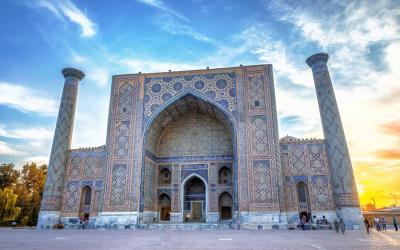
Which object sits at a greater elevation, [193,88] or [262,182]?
[193,88]

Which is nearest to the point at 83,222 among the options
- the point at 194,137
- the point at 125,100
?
the point at 125,100

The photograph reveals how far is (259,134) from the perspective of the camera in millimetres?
13258

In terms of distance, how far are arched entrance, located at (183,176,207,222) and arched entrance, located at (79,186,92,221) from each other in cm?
500

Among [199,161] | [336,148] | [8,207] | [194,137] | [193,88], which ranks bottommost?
[8,207]

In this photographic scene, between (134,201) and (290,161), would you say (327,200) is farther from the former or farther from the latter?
(134,201)

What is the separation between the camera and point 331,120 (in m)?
13.3

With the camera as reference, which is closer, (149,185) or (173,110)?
(149,185)

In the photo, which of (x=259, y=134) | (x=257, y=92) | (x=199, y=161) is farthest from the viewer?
(x=199, y=161)

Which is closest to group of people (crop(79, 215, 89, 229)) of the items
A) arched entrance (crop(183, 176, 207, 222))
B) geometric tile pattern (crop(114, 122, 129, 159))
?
geometric tile pattern (crop(114, 122, 129, 159))

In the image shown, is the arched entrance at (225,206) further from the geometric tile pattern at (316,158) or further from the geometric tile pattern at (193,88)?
the geometric tile pattern at (193,88)

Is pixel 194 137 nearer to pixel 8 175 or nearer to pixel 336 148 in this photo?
pixel 336 148

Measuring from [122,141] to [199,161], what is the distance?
436 centimetres

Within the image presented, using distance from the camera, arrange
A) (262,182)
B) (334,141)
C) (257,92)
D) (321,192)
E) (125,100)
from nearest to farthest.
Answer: (262,182)
(321,192)
(334,141)
(257,92)
(125,100)

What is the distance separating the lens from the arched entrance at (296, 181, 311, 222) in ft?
41.8
